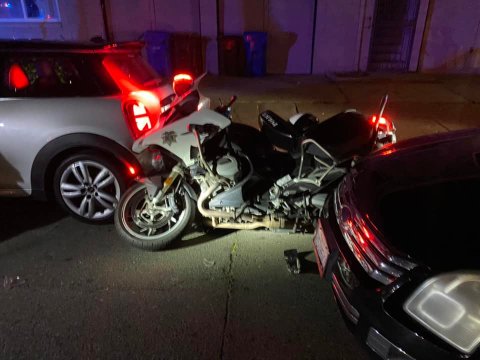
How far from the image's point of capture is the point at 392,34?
10.4 metres

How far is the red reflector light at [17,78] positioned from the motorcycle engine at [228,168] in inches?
74.9

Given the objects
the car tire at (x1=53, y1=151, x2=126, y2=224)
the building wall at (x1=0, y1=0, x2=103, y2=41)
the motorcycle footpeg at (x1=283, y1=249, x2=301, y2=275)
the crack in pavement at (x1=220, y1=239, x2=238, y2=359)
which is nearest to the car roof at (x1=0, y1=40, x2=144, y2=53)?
the car tire at (x1=53, y1=151, x2=126, y2=224)

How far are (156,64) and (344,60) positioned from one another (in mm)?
4811

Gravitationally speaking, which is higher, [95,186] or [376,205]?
[376,205]

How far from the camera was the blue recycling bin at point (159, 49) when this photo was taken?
968 cm

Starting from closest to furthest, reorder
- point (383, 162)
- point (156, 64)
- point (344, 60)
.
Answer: point (383, 162), point (156, 64), point (344, 60)

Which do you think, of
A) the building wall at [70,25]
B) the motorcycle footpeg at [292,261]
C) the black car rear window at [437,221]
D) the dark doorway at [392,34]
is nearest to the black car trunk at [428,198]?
the black car rear window at [437,221]

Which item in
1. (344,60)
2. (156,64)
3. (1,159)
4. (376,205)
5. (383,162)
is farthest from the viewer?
(344,60)

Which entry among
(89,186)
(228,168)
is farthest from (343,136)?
(89,186)

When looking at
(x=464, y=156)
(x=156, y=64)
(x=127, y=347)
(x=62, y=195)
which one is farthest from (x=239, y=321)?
(x=156, y=64)

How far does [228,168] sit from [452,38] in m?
9.55

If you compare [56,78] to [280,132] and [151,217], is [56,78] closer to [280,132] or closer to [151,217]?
[151,217]

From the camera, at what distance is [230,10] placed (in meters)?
10.1

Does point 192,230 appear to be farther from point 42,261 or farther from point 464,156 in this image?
point 464,156
